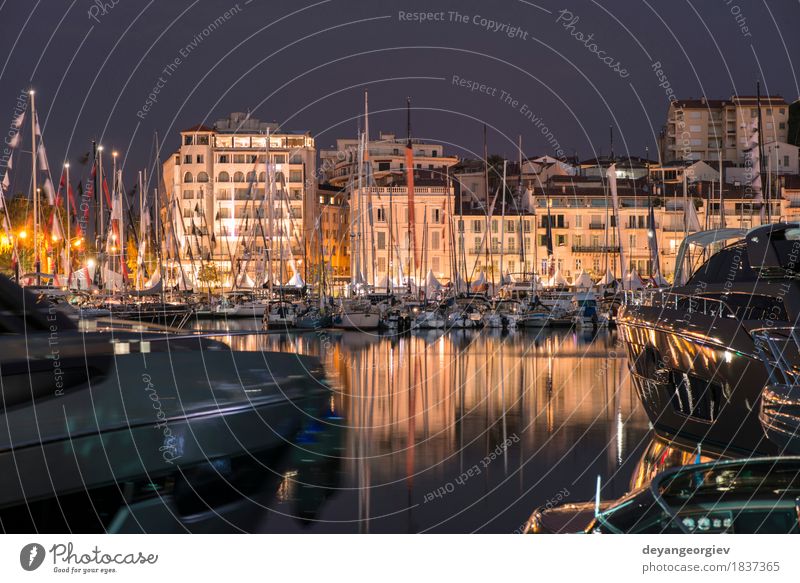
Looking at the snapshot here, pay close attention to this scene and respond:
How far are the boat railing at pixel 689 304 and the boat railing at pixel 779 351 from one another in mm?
562

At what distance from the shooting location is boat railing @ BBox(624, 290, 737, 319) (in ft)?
29.8

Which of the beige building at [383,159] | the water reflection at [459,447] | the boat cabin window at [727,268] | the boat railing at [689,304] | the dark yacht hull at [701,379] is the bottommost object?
the water reflection at [459,447]

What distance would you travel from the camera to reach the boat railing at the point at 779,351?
761 centimetres

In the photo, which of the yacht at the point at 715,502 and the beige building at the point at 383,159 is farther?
the beige building at the point at 383,159

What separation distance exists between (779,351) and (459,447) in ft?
11.4

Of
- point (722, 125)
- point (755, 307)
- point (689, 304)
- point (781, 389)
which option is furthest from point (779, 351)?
point (722, 125)

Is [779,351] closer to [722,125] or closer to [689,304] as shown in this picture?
[689,304]

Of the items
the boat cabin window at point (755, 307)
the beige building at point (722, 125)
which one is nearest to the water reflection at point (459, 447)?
the boat cabin window at point (755, 307)

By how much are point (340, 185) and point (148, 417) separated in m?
101

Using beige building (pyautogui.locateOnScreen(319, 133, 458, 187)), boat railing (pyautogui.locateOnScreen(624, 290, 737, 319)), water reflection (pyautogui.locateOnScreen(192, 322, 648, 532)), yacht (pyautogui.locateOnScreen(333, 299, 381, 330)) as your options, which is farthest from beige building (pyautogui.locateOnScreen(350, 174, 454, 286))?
boat railing (pyautogui.locateOnScreen(624, 290, 737, 319))

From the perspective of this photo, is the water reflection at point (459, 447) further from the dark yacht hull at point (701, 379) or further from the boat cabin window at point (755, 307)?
the boat cabin window at point (755, 307)

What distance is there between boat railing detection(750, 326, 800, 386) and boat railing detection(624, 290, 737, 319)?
56 centimetres

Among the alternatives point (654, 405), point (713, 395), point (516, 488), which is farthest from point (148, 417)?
point (654, 405)

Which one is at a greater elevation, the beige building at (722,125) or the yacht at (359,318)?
the beige building at (722,125)
